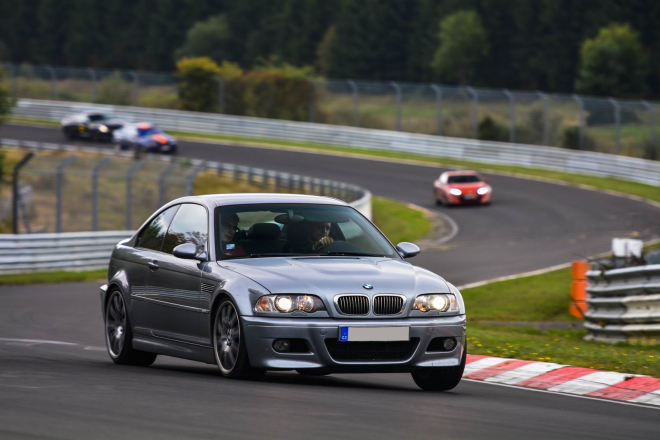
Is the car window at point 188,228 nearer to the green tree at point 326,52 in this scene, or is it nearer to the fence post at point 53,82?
the fence post at point 53,82

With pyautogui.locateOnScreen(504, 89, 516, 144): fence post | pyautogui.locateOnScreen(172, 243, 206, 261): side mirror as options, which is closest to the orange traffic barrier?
pyautogui.locateOnScreen(172, 243, 206, 261): side mirror

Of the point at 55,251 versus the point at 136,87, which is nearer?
the point at 55,251

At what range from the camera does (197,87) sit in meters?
60.8

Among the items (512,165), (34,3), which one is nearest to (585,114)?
(512,165)

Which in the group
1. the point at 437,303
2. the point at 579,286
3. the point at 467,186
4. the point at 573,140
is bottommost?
the point at 467,186

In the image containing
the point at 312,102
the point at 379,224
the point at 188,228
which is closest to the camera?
the point at 188,228

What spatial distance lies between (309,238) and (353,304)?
43.2 inches

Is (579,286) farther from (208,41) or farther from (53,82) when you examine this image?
(208,41)

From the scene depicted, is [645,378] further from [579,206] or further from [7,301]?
[579,206]

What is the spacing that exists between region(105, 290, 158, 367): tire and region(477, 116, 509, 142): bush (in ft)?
141

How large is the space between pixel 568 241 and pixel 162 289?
2252cm

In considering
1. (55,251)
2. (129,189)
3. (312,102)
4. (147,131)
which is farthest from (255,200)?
(312,102)

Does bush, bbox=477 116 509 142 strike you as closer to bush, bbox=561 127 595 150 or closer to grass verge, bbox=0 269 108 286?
bush, bbox=561 127 595 150

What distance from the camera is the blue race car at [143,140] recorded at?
51.2 m
